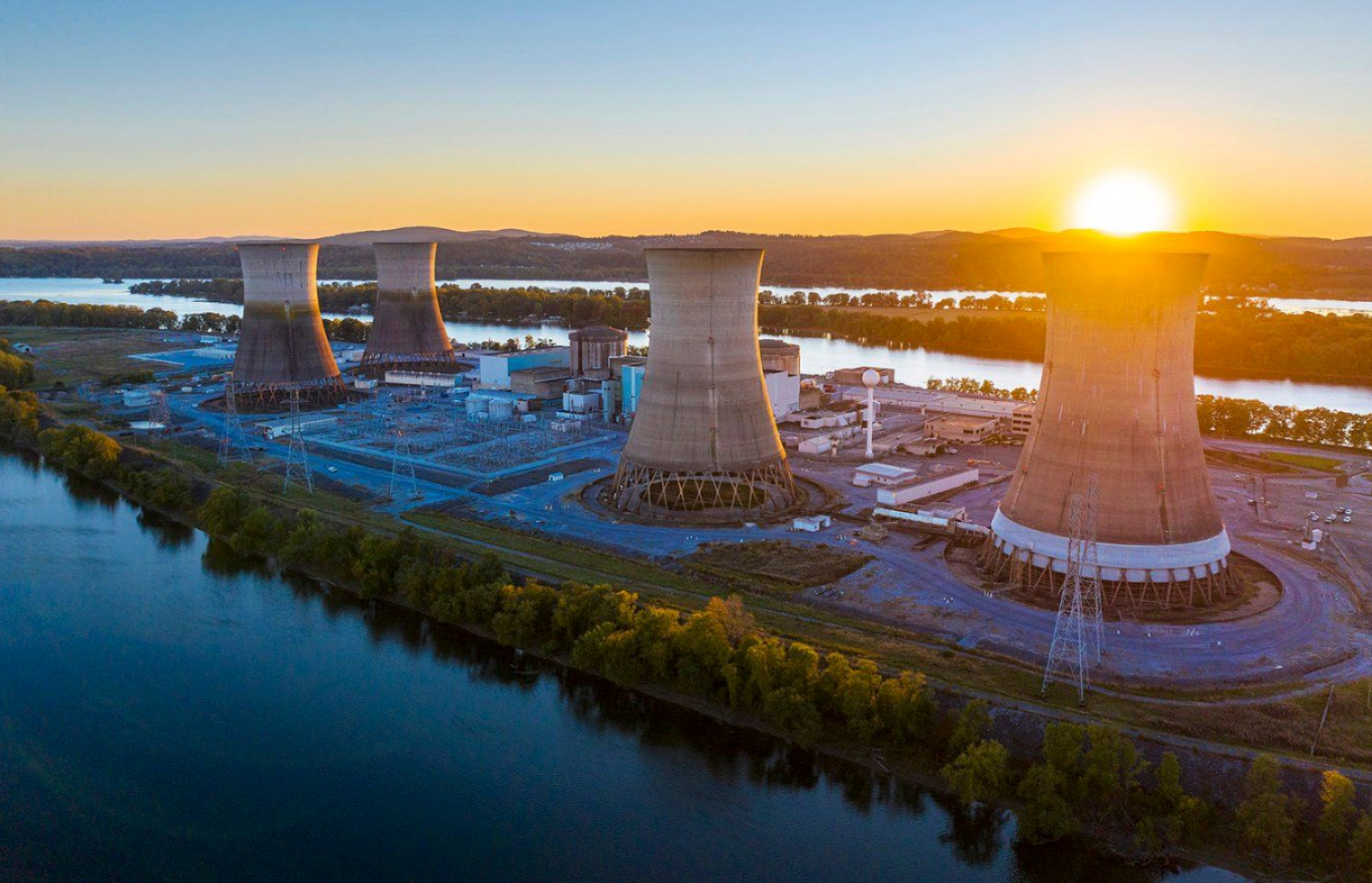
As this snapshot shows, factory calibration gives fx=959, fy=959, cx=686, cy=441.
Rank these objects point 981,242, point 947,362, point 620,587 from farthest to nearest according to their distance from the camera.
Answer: point 981,242 → point 947,362 → point 620,587

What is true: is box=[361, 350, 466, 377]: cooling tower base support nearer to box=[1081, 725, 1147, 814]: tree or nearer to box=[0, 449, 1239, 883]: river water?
box=[0, 449, 1239, 883]: river water

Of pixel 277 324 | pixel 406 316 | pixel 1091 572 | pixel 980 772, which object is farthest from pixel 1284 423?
pixel 277 324

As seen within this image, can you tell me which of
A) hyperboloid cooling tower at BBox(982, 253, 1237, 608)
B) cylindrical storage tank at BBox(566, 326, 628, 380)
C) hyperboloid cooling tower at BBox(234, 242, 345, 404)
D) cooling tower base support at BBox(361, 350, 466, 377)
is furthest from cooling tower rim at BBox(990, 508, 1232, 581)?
cooling tower base support at BBox(361, 350, 466, 377)

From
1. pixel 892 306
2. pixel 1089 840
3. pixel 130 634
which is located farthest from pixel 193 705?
pixel 892 306

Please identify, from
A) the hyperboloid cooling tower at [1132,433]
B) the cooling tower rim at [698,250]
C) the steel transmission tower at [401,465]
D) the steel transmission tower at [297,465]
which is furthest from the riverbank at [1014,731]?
the steel transmission tower at [297,465]

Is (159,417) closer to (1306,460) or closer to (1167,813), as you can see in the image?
(1167,813)

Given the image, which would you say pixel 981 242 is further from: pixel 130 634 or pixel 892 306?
pixel 130 634
